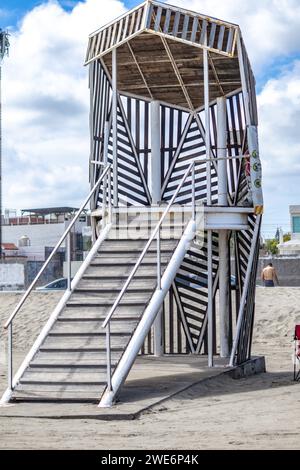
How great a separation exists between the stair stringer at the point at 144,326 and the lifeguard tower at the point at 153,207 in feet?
0.07

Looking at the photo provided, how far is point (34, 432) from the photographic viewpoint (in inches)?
436

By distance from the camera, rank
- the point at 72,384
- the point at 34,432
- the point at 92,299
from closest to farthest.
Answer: the point at 34,432 < the point at 72,384 < the point at 92,299

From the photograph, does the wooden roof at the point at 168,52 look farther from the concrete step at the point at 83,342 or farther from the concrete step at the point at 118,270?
the concrete step at the point at 83,342

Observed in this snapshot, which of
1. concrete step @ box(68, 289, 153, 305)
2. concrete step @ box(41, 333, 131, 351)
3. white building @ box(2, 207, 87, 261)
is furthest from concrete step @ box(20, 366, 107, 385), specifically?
white building @ box(2, 207, 87, 261)

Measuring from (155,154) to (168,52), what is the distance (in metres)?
2.19

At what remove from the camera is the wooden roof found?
54.4 feet

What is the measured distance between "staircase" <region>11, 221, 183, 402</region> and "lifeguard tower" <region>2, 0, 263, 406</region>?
2cm

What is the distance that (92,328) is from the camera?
14.2 m

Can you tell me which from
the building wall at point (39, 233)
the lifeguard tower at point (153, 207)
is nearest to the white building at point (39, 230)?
the building wall at point (39, 233)

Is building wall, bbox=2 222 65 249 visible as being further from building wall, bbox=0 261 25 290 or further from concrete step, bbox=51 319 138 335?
concrete step, bbox=51 319 138 335

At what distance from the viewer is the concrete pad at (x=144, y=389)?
39.9ft
